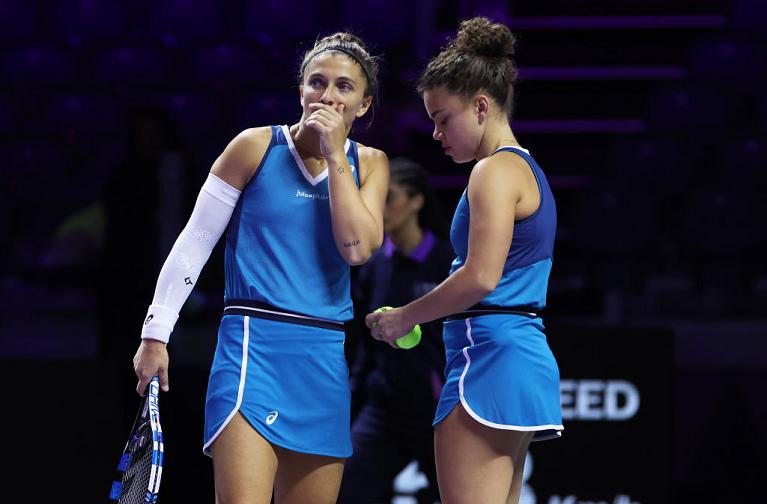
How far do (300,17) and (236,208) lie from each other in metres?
6.31

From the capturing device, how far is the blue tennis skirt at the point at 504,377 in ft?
8.62

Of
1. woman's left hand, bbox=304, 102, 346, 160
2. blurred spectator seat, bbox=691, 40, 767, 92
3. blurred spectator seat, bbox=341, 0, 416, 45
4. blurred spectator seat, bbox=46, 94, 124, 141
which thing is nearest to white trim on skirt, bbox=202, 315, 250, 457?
woman's left hand, bbox=304, 102, 346, 160

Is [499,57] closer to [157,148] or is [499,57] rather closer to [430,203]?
[430,203]

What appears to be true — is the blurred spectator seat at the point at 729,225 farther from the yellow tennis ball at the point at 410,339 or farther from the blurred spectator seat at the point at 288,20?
the yellow tennis ball at the point at 410,339

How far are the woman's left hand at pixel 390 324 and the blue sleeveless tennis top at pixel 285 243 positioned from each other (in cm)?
8

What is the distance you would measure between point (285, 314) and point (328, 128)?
0.43 meters

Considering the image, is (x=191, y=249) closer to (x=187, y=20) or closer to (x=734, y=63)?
(x=734, y=63)

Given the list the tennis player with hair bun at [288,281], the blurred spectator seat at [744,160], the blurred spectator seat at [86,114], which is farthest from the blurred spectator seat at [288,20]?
the tennis player with hair bun at [288,281]

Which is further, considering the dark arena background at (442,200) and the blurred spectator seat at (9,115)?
the blurred spectator seat at (9,115)

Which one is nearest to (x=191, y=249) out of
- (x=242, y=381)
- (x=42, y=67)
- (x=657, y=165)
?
(x=242, y=381)

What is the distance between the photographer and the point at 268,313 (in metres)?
2.73

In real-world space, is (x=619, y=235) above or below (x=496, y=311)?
above

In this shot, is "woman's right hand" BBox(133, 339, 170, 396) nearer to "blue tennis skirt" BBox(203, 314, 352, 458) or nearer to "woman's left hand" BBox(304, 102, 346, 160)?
"blue tennis skirt" BBox(203, 314, 352, 458)

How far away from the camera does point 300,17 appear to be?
8.89m
